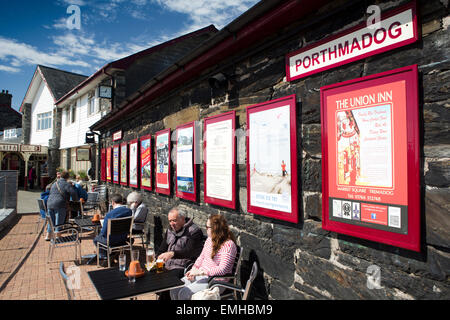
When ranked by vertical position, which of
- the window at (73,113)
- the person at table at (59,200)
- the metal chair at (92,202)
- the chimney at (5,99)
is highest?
the chimney at (5,99)

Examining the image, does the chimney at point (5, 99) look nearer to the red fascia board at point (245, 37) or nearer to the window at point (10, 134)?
the window at point (10, 134)

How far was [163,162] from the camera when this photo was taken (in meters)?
5.93

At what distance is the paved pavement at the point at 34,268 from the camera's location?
405cm

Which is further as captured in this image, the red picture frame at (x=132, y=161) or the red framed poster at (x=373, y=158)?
the red picture frame at (x=132, y=161)

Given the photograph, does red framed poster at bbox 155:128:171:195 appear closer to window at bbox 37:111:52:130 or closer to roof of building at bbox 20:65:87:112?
roof of building at bbox 20:65:87:112

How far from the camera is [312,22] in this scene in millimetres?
2715

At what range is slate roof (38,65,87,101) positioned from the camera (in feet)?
69.1

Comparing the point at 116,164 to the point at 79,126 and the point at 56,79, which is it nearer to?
the point at 79,126

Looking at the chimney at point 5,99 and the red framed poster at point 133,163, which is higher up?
the chimney at point 5,99

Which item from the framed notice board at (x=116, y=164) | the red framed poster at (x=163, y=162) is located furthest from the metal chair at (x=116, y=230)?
the framed notice board at (x=116, y=164)

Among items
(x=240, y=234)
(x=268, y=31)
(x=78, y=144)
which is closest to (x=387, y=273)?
(x=240, y=234)

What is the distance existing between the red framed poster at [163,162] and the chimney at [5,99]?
113 ft
